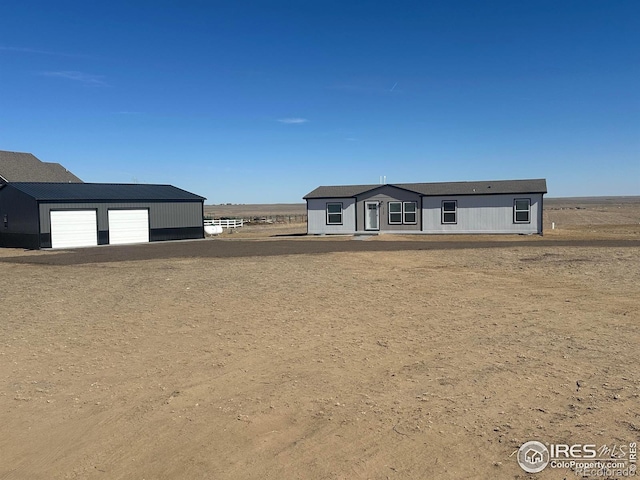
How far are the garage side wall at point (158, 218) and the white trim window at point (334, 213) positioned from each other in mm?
9982

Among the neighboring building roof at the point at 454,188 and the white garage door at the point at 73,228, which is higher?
the neighboring building roof at the point at 454,188

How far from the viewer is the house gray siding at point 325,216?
40.5 meters

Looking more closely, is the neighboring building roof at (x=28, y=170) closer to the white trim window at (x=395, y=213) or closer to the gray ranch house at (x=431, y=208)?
the gray ranch house at (x=431, y=208)

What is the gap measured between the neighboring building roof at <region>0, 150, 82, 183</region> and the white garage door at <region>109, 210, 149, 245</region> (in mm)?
18232

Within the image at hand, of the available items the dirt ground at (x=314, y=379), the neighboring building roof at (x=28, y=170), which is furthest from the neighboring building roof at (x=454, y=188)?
the neighboring building roof at (x=28, y=170)

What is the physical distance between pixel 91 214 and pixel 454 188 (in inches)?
981

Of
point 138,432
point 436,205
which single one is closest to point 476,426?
point 138,432

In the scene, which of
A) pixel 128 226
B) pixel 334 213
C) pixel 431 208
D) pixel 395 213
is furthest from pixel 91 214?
pixel 431 208

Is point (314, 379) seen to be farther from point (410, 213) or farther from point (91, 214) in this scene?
point (410, 213)

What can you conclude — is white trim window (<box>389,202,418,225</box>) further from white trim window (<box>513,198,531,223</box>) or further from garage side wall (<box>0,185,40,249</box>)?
garage side wall (<box>0,185,40,249</box>)

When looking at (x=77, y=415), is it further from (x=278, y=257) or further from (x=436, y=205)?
(x=436, y=205)

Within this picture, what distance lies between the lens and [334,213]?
41.0 metres

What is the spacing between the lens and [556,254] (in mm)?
22078

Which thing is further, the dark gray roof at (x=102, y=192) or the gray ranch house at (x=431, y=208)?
the gray ranch house at (x=431, y=208)
